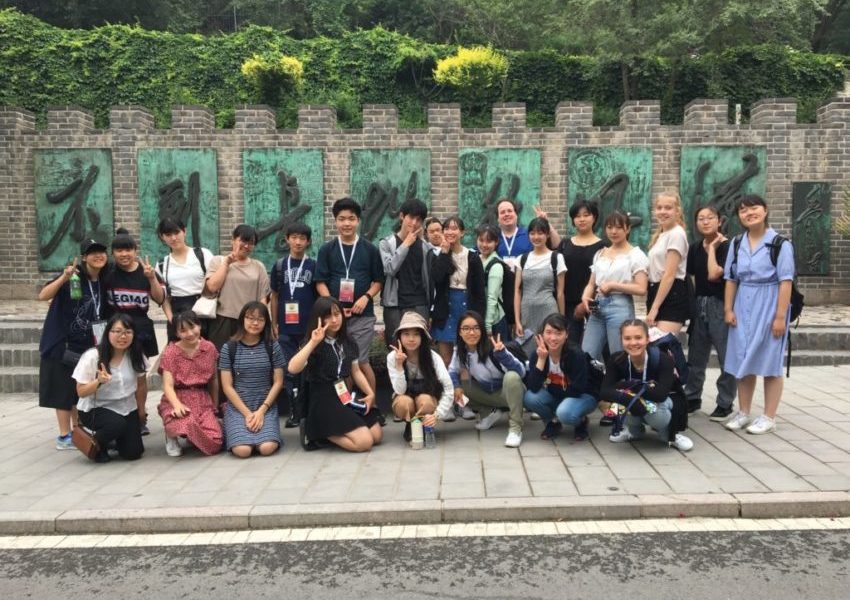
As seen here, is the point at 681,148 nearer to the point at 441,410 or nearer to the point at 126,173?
the point at 441,410

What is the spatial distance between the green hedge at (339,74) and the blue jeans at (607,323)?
12.2 meters

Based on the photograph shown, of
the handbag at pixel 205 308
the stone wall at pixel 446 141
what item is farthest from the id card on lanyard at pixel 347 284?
the stone wall at pixel 446 141

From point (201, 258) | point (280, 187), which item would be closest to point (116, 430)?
point (201, 258)

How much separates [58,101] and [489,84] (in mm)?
11416

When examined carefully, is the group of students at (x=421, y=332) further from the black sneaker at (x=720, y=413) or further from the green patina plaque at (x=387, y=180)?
the green patina plaque at (x=387, y=180)

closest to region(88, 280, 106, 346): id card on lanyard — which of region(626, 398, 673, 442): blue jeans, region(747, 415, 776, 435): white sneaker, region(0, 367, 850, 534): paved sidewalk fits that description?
region(0, 367, 850, 534): paved sidewalk

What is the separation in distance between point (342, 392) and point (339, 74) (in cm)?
1488

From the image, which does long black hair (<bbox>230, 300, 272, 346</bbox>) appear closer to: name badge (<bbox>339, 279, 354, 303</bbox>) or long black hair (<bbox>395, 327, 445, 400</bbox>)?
name badge (<bbox>339, 279, 354, 303</bbox>)

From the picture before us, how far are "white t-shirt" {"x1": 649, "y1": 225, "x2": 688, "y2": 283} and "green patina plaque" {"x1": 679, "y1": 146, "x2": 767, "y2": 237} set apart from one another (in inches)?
263

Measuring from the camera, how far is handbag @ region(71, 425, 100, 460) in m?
4.72

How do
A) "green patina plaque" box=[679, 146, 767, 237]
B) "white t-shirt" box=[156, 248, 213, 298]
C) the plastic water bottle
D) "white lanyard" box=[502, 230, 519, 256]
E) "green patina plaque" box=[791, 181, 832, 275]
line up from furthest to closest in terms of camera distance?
1. "green patina plaque" box=[791, 181, 832, 275]
2. "green patina plaque" box=[679, 146, 767, 237]
3. "white lanyard" box=[502, 230, 519, 256]
4. "white t-shirt" box=[156, 248, 213, 298]
5. the plastic water bottle

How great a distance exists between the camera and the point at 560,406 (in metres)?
4.92

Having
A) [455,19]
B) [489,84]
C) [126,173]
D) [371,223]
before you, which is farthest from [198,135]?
[455,19]

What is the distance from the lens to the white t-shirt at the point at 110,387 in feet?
15.5
